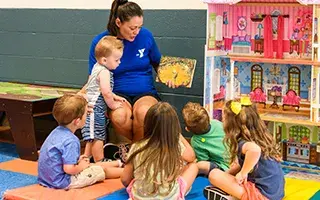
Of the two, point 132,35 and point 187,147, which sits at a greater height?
point 132,35

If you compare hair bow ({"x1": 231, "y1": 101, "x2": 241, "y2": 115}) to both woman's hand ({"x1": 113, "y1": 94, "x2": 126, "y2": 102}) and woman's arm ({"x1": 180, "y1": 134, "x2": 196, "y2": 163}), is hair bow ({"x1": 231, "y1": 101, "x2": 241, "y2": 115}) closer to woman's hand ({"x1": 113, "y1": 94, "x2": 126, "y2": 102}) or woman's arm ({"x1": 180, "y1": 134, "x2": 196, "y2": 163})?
woman's arm ({"x1": 180, "y1": 134, "x2": 196, "y2": 163})

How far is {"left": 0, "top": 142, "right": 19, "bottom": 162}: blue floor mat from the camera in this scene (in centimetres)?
469

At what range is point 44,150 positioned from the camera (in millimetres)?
3590

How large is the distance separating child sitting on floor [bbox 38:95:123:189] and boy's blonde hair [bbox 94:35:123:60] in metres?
0.50

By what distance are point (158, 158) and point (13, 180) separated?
138 cm

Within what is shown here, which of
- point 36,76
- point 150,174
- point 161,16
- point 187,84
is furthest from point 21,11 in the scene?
point 150,174

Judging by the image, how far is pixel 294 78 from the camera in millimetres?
4340

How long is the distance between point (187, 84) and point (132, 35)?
1.72 ft

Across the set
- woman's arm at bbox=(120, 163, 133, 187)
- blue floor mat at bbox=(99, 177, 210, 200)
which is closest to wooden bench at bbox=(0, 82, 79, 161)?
blue floor mat at bbox=(99, 177, 210, 200)

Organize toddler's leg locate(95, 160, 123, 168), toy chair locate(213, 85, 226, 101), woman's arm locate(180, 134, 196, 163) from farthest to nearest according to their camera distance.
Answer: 1. toy chair locate(213, 85, 226, 101)
2. toddler's leg locate(95, 160, 123, 168)
3. woman's arm locate(180, 134, 196, 163)

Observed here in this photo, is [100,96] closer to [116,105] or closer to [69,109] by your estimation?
[116,105]

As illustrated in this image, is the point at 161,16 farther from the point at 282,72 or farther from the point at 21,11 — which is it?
the point at 21,11

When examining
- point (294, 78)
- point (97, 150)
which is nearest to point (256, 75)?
point (294, 78)

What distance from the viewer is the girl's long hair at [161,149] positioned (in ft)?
10.2
